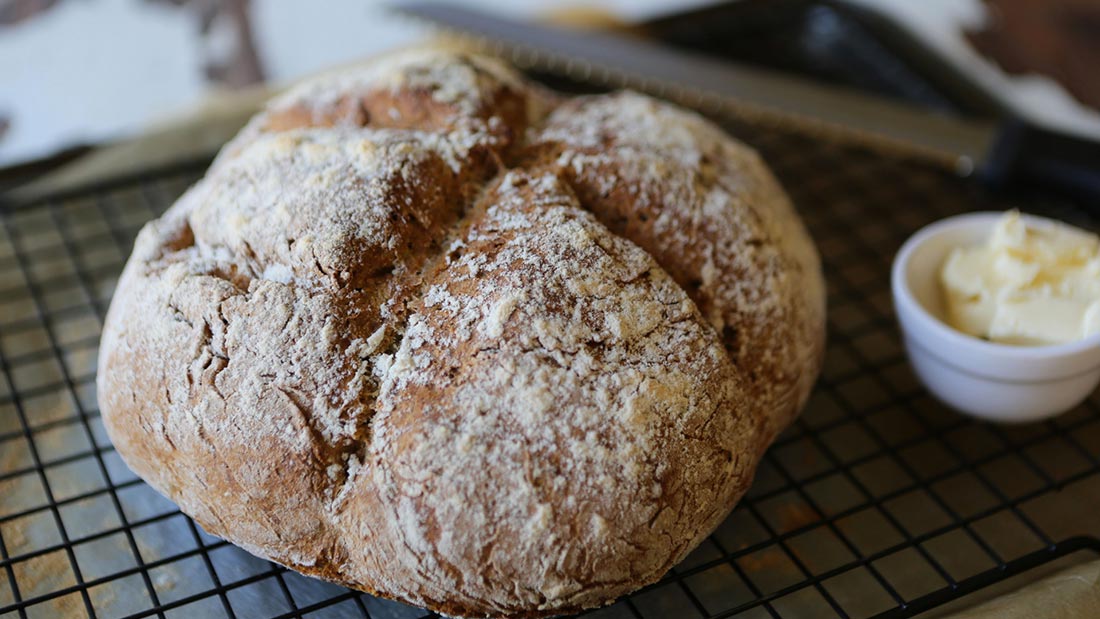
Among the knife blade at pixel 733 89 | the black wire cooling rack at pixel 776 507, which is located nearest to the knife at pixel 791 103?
the knife blade at pixel 733 89

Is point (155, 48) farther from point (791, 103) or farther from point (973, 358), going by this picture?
point (973, 358)

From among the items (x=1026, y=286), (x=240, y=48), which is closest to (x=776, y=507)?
(x=1026, y=286)

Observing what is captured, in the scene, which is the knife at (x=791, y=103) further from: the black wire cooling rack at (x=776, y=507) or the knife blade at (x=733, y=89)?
the black wire cooling rack at (x=776, y=507)

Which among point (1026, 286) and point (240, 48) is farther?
point (240, 48)

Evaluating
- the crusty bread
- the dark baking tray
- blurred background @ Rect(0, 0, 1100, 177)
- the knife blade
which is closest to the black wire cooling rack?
the dark baking tray

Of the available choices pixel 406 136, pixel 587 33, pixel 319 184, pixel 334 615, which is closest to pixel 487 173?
pixel 406 136

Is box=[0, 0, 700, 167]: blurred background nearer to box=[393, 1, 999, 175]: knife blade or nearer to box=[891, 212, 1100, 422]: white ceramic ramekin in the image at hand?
box=[393, 1, 999, 175]: knife blade

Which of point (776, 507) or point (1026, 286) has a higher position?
point (1026, 286)
